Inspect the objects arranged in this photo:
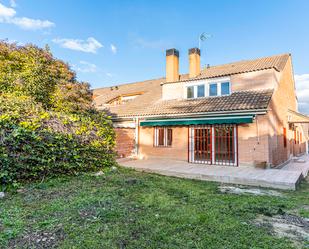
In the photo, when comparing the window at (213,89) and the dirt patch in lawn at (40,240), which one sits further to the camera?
the window at (213,89)

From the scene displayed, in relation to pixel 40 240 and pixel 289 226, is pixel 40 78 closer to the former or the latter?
pixel 40 240

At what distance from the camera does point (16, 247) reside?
4.50m

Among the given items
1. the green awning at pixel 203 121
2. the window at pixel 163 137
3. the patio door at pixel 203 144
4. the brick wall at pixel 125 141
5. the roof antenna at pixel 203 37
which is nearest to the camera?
the green awning at pixel 203 121

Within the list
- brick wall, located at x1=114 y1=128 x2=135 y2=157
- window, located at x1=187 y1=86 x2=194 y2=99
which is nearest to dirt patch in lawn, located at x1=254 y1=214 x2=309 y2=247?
window, located at x1=187 y1=86 x2=194 y2=99

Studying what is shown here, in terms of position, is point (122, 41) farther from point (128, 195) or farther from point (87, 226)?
point (87, 226)

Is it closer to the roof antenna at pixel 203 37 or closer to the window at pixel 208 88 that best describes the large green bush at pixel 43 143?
the window at pixel 208 88

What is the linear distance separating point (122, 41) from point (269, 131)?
69.7ft

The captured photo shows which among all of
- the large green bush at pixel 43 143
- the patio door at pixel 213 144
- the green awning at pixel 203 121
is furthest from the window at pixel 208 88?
the large green bush at pixel 43 143

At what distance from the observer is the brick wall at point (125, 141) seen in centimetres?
2130

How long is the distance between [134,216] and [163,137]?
47.4 ft

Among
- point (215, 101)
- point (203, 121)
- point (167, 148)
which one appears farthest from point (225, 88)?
point (167, 148)

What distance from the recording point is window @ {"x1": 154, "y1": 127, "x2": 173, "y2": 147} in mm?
20312

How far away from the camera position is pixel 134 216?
6422 millimetres

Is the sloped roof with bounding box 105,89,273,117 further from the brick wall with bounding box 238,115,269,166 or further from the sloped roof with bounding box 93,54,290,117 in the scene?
the brick wall with bounding box 238,115,269,166
